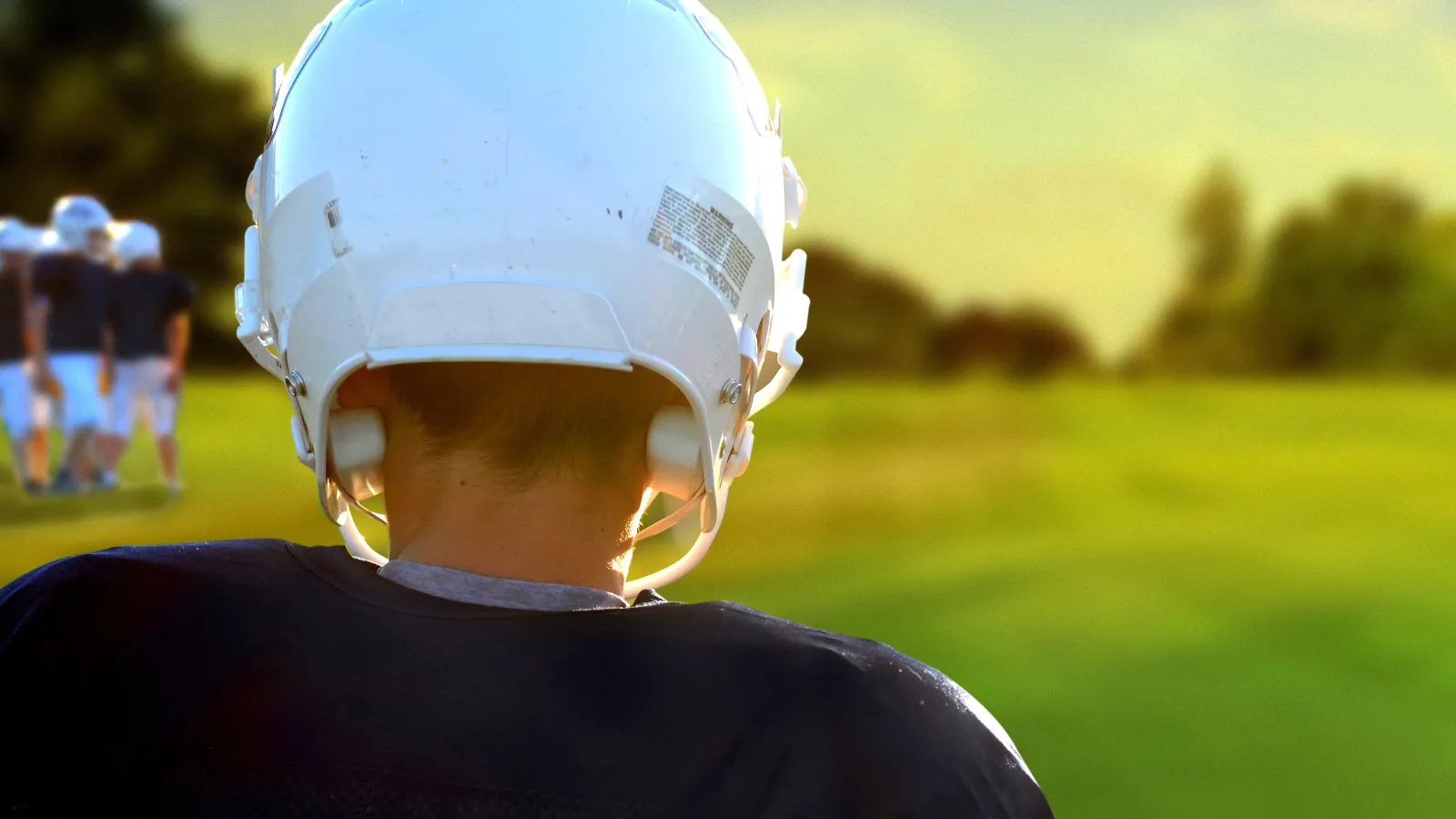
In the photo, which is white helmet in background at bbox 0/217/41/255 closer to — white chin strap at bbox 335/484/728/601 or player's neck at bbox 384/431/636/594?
white chin strap at bbox 335/484/728/601

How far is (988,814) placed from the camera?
123 cm

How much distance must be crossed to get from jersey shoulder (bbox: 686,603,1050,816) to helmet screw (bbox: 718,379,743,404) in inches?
16.0

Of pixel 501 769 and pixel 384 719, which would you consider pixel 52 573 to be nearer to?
pixel 384 719

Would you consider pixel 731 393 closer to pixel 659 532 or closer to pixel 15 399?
pixel 659 532

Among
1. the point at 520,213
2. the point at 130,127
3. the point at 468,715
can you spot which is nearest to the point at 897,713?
the point at 468,715

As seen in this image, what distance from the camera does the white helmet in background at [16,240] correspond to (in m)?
9.59

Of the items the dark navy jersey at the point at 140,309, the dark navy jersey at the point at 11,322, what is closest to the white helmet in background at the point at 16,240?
the dark navy jersey at the point at 11,322

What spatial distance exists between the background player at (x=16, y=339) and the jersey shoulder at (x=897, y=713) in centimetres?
916

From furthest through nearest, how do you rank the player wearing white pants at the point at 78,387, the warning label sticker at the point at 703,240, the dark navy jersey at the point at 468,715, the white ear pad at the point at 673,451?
the player wearing white pants at the point at 78,387 → the warning label sticker at the point at 703,240 → the white ear pad at the point at 673,451 → the dark navy jersey at the point at 468,715

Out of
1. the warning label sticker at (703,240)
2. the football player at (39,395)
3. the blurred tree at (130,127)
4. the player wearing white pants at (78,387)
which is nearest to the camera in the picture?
the warning label sticker at (703,240)

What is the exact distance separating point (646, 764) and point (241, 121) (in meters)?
28.3

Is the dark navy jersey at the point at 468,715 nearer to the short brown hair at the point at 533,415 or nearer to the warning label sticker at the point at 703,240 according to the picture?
the short brown hair at the point at 533,415

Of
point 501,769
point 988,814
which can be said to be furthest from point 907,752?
point 501,769

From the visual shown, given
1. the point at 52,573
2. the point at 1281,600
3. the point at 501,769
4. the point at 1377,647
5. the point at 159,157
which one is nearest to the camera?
the point at 501,769
